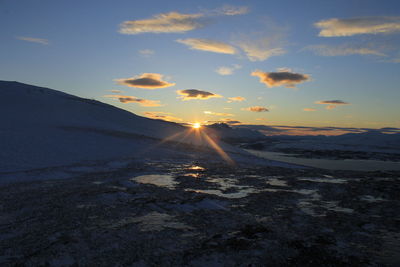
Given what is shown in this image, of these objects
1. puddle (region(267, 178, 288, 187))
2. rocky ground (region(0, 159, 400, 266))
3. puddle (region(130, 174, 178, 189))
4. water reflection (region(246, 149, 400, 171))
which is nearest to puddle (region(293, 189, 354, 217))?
rocky ground (region(0, 159, 400, 266))

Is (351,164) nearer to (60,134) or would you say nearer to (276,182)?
(276,182)

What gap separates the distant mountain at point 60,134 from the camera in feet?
69.8

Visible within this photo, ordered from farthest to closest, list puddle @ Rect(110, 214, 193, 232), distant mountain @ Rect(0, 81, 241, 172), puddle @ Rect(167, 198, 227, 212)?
1. distant mountain @ Rect(0, 81, 241, 172)
2. puddle @ Rect(167, 198, 227, 212)
3. puddle @ Rect(110, 214, 193, 232)

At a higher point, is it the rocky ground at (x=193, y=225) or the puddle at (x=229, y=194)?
the rocky ground at (x=193, y=225)

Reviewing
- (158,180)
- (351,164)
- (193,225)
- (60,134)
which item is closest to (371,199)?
(193,225)

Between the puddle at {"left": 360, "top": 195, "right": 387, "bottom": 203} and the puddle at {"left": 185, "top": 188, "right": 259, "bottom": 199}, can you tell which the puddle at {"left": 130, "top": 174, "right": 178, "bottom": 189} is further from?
the puddle at {"left": 360, "top": 195, "right": 387, "bottom": 203}

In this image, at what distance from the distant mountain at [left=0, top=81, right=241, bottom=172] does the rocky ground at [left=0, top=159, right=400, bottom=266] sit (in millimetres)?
7480

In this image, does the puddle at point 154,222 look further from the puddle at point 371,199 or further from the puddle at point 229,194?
the puddle at point 371,199

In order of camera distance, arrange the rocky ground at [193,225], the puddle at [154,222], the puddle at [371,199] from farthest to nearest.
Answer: the puddle at [371,199] < the puddle at [154,222] < the rocky ground at [193,225]

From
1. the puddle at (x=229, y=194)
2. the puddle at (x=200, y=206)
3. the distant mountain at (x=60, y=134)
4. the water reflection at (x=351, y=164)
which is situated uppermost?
the distant mountain at (x=60, y=134)

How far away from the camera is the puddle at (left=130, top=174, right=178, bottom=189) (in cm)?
1516

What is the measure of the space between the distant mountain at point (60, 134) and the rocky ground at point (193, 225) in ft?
24.5

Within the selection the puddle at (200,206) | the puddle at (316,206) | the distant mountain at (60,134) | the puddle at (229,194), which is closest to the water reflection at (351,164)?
the distant mountain at (60,134)

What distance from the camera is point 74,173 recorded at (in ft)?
57.5
